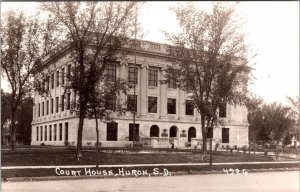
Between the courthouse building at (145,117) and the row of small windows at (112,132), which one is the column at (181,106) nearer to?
the courthouse building at (145,117)

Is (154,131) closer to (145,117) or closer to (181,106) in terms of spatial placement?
(145,117)

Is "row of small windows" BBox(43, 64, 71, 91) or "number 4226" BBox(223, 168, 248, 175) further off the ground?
"row of small windows" BBox(43, 64, 71, 91)

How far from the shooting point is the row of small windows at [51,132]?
1859 inches

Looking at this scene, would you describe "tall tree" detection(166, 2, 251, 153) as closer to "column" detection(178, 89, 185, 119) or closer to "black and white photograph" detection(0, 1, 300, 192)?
"black and white photograph" detection(0, 1, 300, 192)

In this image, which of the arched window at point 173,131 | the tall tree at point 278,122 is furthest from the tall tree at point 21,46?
the tall tree at point 278,122

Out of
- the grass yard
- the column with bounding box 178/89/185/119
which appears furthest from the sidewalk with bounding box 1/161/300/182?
the column with bounding box 178/89/185/119

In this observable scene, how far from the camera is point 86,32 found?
23250 millimetres

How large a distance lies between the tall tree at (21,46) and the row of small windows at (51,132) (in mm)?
17606

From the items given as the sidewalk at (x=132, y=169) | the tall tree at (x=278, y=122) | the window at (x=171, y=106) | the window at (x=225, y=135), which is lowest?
the sidewalk at (x=132, y=169)

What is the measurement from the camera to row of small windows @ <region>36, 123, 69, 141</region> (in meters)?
47.2

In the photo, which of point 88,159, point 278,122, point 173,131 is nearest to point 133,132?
point 173,131

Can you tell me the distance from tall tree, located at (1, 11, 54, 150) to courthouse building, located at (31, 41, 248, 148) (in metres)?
13.5

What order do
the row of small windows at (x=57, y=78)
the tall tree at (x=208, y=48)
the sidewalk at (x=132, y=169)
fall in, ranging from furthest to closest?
the row of small windows at (x=57, y=78) < the tall tree at (x=208, y=48) < the sidewalk at (x=132, y=169)

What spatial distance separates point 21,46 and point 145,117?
2200 cm
